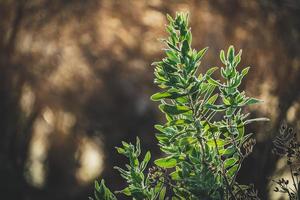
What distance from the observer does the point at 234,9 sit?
2520 mm

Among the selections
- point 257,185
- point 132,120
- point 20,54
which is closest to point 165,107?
point 257,185

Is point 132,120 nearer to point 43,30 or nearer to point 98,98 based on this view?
point 98,98

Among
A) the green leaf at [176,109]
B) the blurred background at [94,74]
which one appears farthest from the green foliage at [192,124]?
the blurred background at [94,74]

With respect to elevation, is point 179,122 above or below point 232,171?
above

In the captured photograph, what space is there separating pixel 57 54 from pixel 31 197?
0.70 meters

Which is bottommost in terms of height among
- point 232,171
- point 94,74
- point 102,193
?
point 94,74

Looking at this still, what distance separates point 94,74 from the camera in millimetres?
2467

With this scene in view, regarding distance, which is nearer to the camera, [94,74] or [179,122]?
[179,122]

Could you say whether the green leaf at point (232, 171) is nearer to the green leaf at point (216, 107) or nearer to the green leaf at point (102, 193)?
the green leaf at point (216, 107)

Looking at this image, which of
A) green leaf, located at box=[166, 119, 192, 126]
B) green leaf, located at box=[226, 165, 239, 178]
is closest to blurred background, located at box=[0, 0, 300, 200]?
green leaf, located at box=[226, 165, 239, 178]

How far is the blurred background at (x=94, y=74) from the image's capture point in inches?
92.6

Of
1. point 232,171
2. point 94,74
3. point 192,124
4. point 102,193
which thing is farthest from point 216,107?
point 94,74

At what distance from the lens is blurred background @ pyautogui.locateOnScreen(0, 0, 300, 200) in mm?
2352

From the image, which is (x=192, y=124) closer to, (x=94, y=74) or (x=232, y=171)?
(x=232, y=171)
